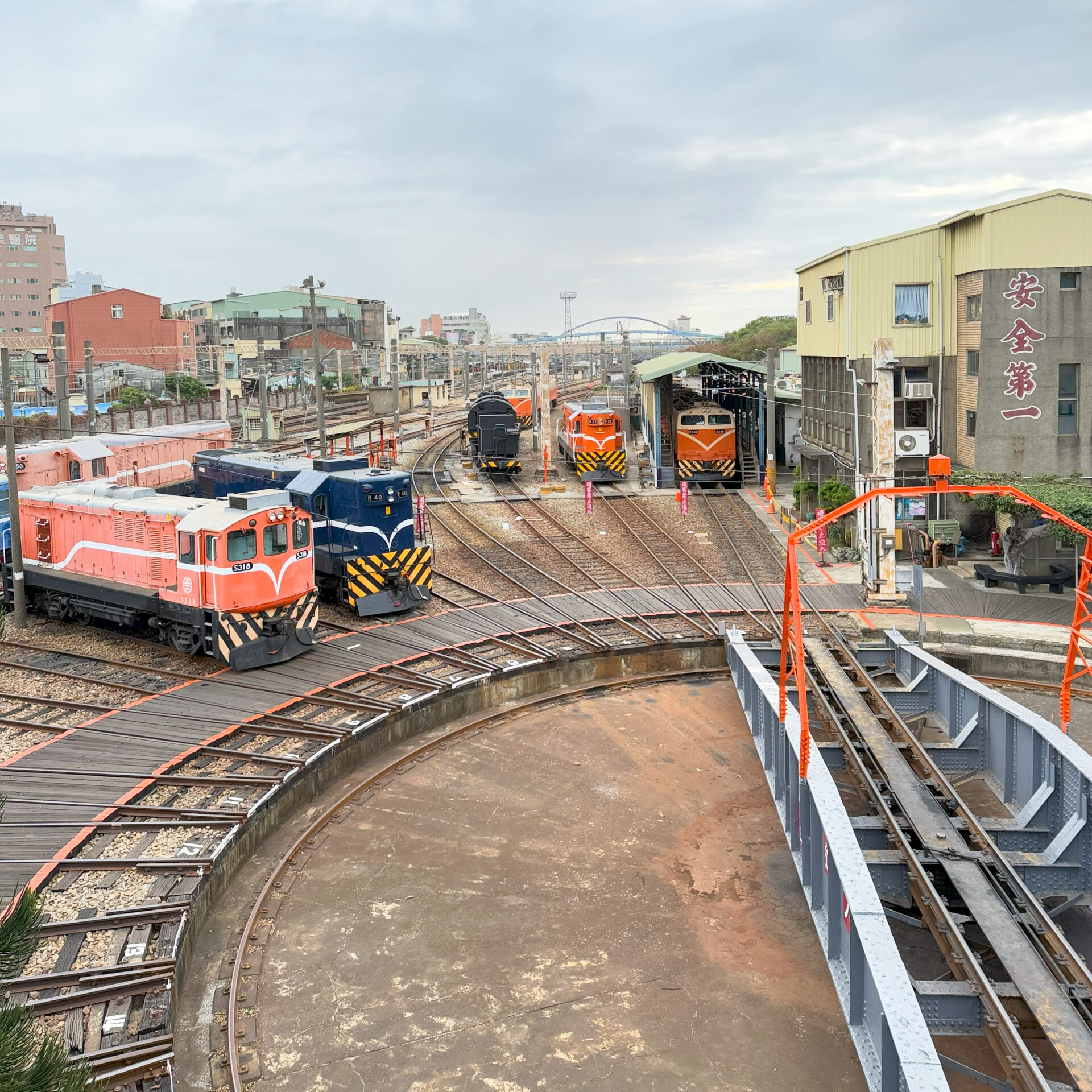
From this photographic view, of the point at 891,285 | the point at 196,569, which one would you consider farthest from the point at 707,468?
the point at 196,569

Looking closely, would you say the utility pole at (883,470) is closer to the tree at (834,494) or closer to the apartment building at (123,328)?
the tree at (834,494)

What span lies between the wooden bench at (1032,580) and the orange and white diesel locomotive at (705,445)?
41.0ft

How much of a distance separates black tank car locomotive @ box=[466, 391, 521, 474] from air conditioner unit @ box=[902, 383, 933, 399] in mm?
13883

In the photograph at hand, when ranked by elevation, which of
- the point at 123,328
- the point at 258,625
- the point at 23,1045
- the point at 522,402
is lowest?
the point at 258,625

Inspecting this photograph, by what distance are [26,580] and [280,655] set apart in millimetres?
6125

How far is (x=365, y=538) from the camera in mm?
18062

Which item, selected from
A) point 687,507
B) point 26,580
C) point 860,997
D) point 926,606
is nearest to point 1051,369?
point 926,606

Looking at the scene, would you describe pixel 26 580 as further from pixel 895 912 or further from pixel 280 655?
pixel 895 912

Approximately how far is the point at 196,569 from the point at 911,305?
57.1ft

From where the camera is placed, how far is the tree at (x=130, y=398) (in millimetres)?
51906

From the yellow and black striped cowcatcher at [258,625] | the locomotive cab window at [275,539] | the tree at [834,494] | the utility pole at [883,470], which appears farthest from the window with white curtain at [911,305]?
the locomotive cab window at [275,539]

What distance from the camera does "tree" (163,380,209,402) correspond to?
202ft

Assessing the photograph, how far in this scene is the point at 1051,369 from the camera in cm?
2183

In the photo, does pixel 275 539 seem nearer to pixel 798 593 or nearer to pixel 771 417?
pixel 798 593
